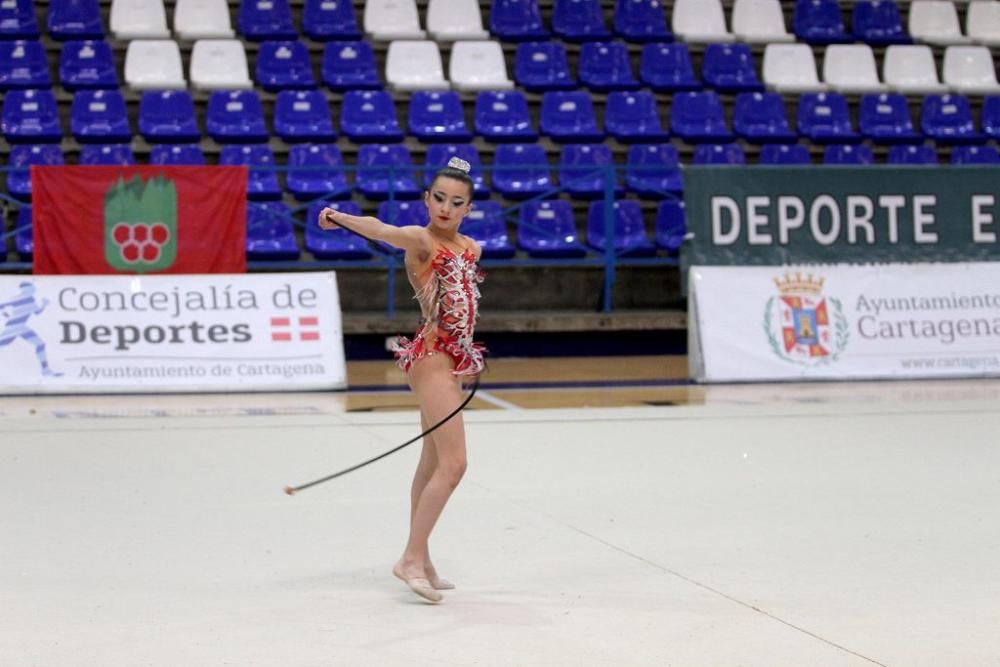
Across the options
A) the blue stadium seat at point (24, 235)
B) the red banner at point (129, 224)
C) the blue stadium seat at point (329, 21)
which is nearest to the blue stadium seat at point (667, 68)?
the blue stadium seat at point (329, 21)

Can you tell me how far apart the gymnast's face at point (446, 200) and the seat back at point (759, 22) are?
1295 cm

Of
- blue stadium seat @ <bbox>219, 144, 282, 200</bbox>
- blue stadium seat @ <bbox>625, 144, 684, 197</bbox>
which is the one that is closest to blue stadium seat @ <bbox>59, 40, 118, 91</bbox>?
blue stadium seat @ <bbox>219, 144, 282, 200</bbox>

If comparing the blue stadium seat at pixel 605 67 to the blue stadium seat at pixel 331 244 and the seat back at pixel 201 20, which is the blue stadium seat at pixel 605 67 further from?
the seat back at pixel 201 20

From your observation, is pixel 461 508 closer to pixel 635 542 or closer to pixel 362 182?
pixel 635 542

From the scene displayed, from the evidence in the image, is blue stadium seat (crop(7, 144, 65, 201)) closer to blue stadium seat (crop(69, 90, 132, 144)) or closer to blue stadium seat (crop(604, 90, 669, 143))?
blue stadium seat (crop(69, 90, 132, 144))

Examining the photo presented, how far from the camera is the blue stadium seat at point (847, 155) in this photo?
1545 cm

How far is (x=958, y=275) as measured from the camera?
39.3 feet

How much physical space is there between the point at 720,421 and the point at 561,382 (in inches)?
104

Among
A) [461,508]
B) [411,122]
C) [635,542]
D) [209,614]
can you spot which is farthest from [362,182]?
[209,614]

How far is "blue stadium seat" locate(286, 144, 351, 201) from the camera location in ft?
45.8

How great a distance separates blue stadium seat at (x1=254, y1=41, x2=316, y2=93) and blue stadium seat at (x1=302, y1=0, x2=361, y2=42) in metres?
0.45

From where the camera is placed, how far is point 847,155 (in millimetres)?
15516

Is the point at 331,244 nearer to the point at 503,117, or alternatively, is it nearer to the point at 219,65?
the point at 503,117


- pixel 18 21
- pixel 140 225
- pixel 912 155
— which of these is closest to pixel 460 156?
pixel 140 225
